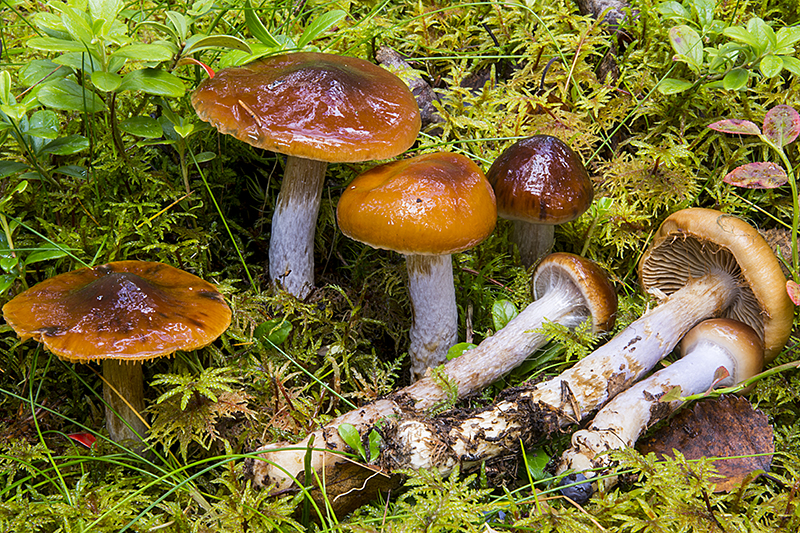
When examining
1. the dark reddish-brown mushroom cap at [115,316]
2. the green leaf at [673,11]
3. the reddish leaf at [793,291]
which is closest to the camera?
the dark reddish-brown mushroom cap at [115,316]

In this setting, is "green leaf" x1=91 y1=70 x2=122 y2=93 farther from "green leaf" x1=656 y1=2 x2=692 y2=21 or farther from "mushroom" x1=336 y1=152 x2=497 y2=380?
"green leaf" x1=656 y1=2 x2=692 y2=21

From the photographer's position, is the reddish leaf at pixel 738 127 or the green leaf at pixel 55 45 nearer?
the green leaf at pixel 55 45

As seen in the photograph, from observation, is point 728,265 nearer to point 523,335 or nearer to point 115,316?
point 523,335

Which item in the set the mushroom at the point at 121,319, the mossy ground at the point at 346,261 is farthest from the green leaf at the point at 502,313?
the mushroom at the point at 121,319

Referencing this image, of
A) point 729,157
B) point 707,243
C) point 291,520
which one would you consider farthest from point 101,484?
point 729,157

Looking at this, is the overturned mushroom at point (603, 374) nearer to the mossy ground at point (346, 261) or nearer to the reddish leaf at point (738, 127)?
the mossy ground at point (346, 261)

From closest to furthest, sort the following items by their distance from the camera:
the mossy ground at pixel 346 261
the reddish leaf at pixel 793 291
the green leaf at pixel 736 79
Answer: the mossy ground at pixel 346 261 → the reddish leaf at pixel 793 291 → the green leaf at pixel 736 79
